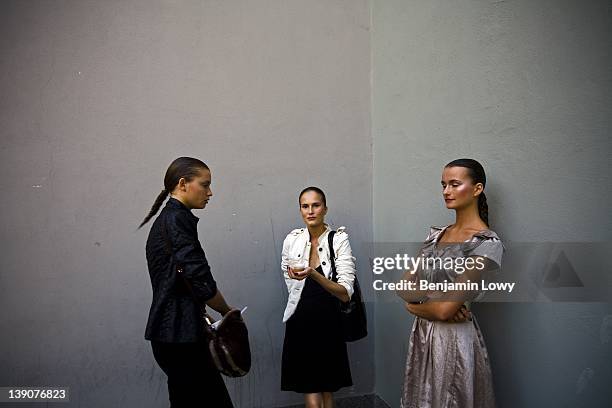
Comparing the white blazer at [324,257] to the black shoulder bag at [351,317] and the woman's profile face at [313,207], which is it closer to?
the black shoulder bag at [351,317]

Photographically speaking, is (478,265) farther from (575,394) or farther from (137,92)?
(137,92)

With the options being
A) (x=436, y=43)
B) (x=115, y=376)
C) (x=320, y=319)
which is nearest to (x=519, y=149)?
A: (x=436, y=43)

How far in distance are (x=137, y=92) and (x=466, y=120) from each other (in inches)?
103

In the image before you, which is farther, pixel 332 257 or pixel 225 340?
pixel 332 257

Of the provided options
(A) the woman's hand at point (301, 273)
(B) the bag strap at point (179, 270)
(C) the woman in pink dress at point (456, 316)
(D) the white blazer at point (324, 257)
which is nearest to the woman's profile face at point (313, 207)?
(D) the white blazer at point (324, 257)

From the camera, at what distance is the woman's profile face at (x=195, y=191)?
9.66ft

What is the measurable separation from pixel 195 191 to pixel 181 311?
682mm

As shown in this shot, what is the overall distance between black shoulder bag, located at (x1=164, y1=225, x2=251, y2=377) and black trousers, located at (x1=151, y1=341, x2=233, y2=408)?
78 mm

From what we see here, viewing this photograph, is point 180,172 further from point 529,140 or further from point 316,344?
point 529,140

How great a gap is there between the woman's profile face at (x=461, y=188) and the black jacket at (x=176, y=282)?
4.74ft

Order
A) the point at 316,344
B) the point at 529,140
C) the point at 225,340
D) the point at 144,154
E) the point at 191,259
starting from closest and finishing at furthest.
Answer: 1. the point at 191,259
2. the point at 225,340
3. the point at 529,140
4. the point at 316,344
5. the point at 144,154

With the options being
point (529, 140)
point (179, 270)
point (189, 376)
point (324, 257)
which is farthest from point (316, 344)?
point (529, 140)

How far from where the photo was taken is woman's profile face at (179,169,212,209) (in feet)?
9.66

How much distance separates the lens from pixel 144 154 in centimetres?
422
